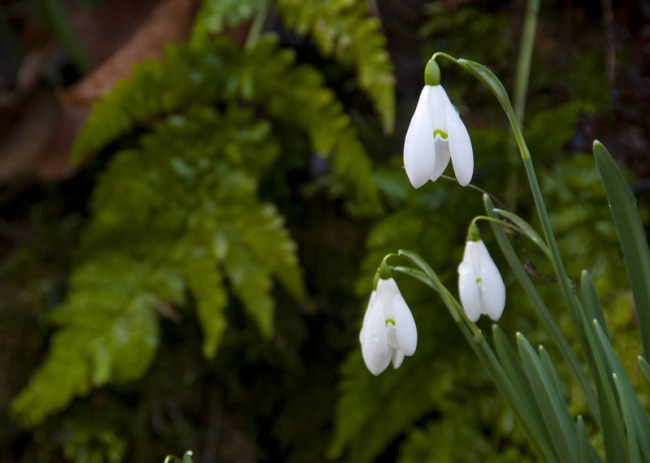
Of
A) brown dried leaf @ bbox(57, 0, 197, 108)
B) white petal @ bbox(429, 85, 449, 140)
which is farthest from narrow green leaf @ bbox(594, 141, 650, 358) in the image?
brown dried leaf @ bbox(57, 0, 197, 108)

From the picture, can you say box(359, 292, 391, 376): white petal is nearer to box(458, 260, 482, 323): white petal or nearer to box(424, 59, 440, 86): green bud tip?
box(458, 260, 482, 323): white petal

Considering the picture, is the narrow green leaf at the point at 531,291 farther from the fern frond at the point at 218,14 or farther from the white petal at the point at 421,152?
the fern frond at the point at 218,14

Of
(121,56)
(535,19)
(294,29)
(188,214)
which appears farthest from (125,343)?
(535,19)

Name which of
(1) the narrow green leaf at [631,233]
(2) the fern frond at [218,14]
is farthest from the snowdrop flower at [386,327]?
(2) the fern frond at [218,14]

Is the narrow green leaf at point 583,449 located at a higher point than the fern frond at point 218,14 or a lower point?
lower

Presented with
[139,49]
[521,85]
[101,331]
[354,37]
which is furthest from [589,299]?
[139,49]

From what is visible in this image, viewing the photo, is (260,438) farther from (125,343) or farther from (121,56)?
(121,56)

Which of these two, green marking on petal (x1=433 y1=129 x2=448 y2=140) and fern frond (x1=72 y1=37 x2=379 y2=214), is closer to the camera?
green marking on petal (x1=433 y1=129 x2=448 y2=140)

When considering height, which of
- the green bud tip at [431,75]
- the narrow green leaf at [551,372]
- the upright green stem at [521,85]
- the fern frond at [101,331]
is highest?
the green bud tip at [431,75]
